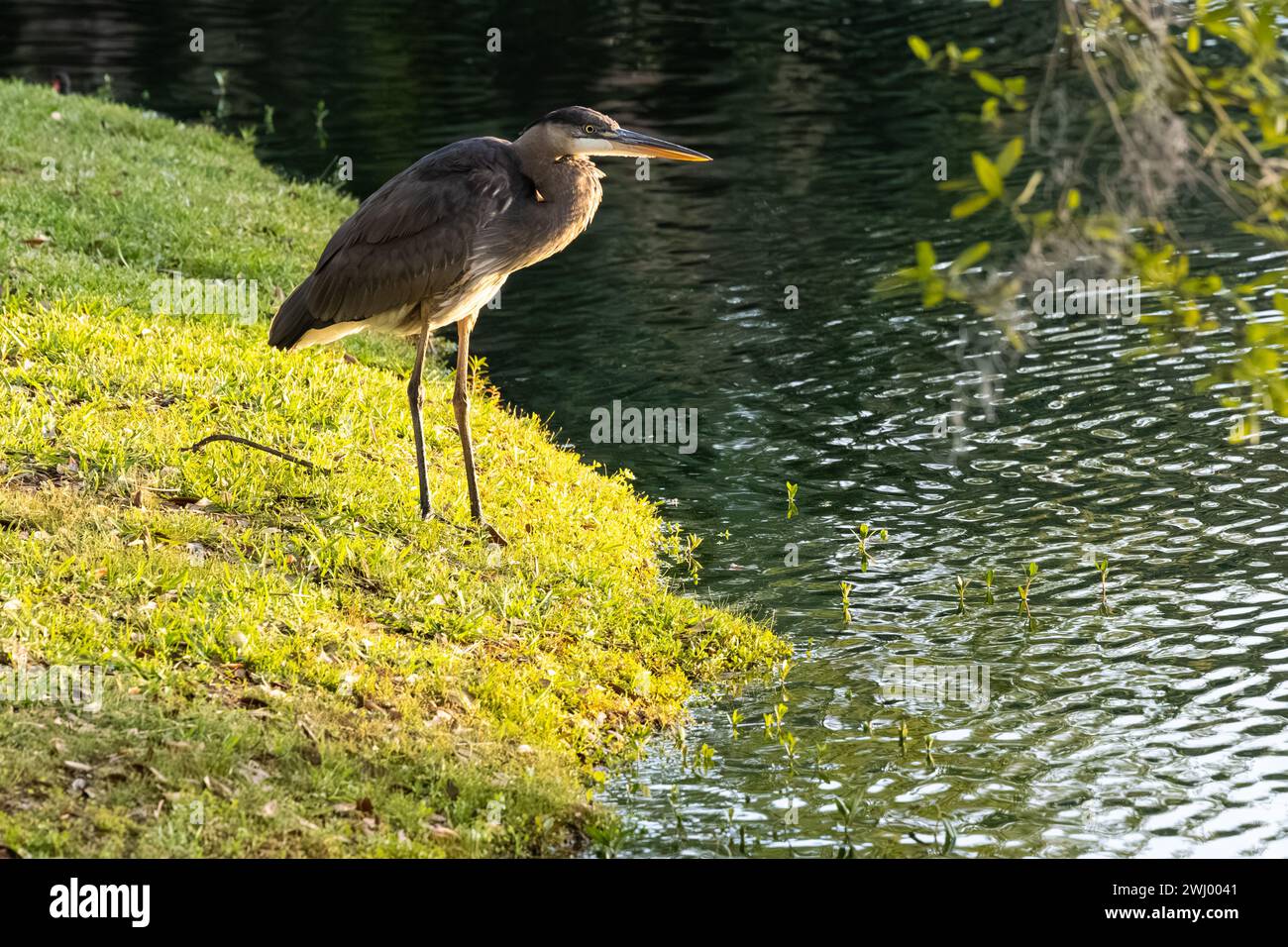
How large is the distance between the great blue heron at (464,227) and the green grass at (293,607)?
86 centimetres

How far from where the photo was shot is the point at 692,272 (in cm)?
1856

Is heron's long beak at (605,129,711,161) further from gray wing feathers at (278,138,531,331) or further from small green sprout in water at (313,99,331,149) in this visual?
small green sprout in water at (313,99,331,149)

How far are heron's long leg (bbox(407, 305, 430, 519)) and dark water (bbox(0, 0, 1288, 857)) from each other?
2.22m

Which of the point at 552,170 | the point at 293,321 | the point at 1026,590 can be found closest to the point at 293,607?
the point at 293,321

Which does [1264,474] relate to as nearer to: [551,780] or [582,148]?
[582,148]

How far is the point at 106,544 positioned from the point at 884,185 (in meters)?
15.5

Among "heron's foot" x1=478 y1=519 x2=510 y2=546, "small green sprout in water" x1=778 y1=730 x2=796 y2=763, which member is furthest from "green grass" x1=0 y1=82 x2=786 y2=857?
"small green sprout in water" x1=778 y1=730 x2=796 y2=763

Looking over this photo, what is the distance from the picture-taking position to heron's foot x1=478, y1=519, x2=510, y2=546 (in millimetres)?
9977

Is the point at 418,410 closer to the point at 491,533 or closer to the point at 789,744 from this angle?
the point at 491,533

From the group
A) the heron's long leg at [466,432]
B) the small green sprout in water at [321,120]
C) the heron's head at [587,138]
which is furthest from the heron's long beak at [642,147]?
the small green sprout in water at [321,120]

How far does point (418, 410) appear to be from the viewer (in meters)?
10.1

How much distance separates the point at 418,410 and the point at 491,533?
3.17ft

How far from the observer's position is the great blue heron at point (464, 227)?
32.3 ft

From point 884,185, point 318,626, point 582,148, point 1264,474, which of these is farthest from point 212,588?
point 884,185
